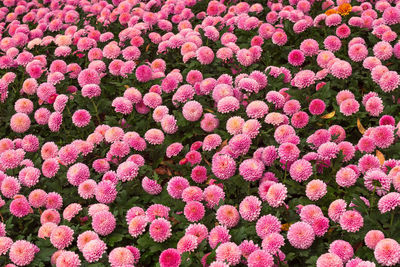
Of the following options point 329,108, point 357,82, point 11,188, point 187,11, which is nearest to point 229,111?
point 329,108

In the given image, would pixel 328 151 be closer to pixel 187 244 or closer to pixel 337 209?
pixel 337 209

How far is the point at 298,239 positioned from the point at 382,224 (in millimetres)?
408

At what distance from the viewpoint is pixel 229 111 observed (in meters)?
2.85

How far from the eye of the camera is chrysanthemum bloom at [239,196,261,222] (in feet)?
7.38

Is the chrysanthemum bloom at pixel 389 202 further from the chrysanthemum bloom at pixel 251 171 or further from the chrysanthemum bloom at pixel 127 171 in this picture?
the chrysanthemum bloom at pixel 127 171

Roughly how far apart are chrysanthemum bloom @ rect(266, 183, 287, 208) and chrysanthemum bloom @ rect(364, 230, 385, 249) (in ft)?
1.44

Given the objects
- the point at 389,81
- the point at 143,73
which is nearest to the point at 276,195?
the point at 389,81

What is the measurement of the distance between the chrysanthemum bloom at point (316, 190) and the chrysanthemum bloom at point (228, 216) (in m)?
0.38

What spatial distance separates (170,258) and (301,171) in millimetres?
830

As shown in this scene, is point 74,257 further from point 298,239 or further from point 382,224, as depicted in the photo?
point 382,224

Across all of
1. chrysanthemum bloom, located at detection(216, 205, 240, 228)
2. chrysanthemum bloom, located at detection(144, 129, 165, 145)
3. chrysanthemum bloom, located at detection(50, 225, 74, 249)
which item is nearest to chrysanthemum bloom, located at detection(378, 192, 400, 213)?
chrysanthemum bloom, located at detection(216, 205, 240, 228)

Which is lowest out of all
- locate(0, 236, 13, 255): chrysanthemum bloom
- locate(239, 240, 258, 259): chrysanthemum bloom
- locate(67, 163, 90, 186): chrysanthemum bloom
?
locate(0, 236, 13, 255): chrysanthemum bloom

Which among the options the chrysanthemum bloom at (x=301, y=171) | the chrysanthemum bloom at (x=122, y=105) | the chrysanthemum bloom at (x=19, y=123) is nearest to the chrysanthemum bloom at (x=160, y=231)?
the chrysanthemum bloom at (x=301, y=171)

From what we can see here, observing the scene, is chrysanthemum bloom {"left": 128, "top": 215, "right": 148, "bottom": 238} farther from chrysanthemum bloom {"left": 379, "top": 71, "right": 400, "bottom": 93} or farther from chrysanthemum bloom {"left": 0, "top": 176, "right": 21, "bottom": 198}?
chrysanthemum bloom {"left": 379, "top": 71, "right": 400, "bottom": 93}
